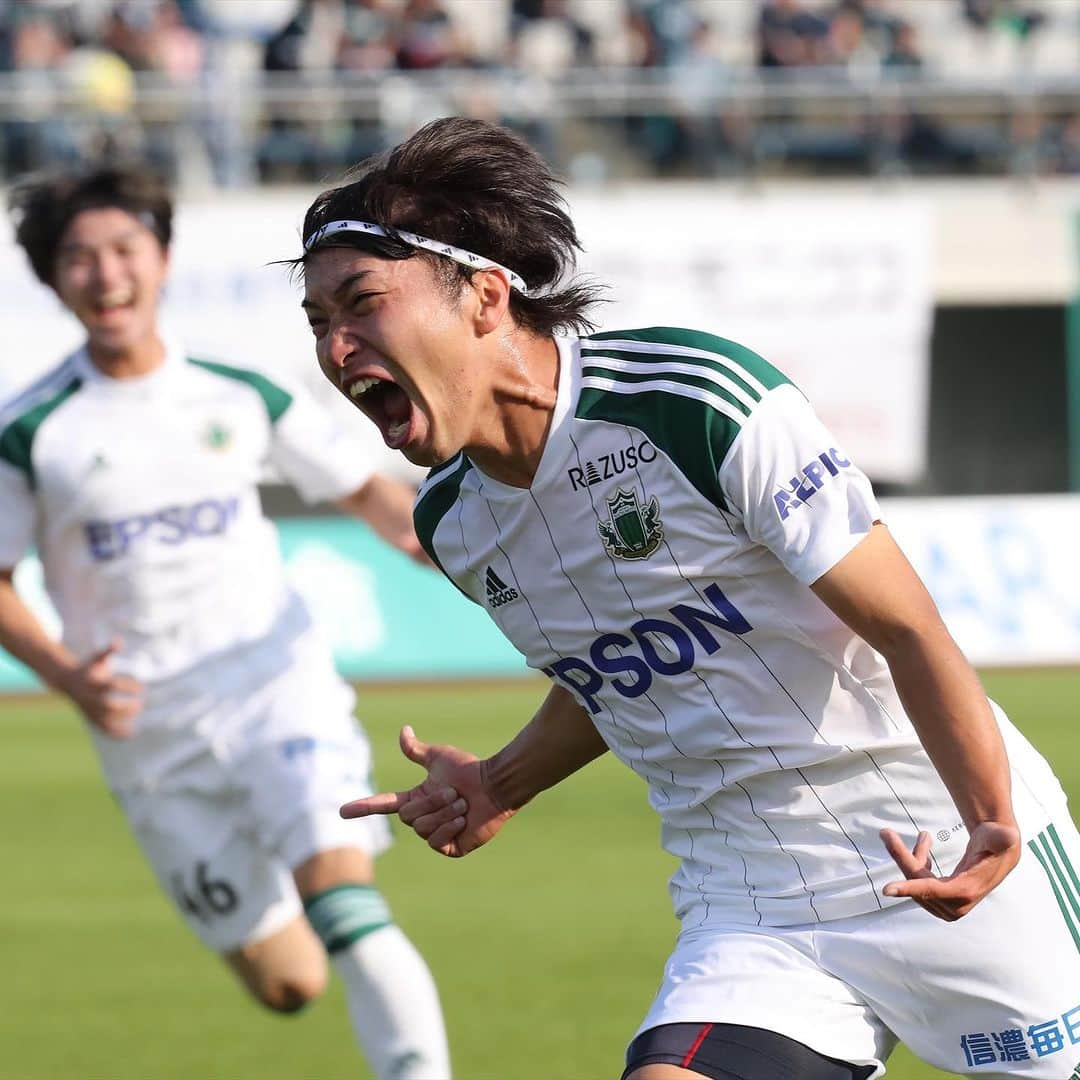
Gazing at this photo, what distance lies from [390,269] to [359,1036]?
2.52m

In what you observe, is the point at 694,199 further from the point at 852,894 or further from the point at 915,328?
the point at 852,894

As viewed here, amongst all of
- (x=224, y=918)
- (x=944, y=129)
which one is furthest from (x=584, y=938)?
(x=944, y=129)

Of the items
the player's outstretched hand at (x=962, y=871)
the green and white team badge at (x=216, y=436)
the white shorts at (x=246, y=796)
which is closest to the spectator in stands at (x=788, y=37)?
the green and white team badge at (x=216, y=436)

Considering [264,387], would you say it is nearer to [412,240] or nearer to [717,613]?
[412,240]

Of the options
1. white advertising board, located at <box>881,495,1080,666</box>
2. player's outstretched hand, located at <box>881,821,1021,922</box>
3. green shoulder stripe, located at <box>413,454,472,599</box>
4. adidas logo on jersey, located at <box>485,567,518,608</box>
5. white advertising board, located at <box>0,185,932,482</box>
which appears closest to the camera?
player's outstretched hand, located at <box>881,821,1021,922</box>

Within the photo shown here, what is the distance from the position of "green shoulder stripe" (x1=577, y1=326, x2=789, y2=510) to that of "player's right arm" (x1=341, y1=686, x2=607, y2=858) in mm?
678

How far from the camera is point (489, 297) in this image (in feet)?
11.0

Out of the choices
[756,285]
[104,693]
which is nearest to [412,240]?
[104,693]

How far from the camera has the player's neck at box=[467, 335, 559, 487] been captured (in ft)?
11.1

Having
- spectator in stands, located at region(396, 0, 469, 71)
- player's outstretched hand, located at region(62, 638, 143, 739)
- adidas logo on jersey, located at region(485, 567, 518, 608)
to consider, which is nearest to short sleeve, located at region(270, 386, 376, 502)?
player's outstretched hand, located at region(62, 638, 143, 739)

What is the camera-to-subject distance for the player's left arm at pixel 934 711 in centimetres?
295

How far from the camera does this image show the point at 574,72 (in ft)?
60.6

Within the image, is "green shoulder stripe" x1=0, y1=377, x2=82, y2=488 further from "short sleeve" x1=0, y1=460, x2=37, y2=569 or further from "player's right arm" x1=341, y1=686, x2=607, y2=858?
"player's right arm" x1=341, y1=686, x2=607, y2=858

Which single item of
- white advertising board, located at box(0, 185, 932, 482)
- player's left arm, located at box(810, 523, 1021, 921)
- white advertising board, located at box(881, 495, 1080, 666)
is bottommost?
white advertising board, located at box(881, 495, 1080, 666)
